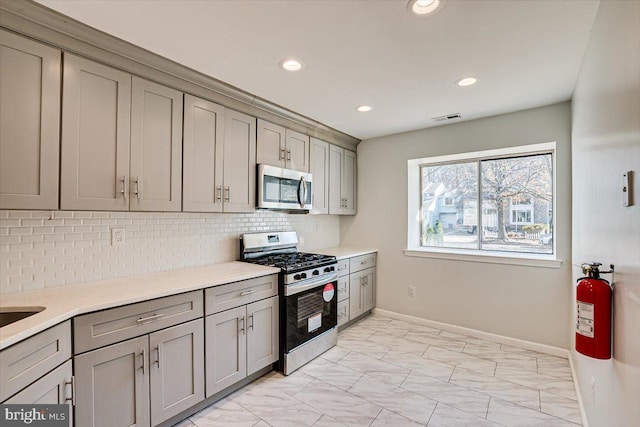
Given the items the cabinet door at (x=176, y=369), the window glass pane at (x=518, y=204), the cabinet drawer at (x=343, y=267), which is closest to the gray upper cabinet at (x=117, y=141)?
the cabinet door at (x=176, y=369)

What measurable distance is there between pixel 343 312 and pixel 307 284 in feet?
3.19

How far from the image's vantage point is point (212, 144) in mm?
2512

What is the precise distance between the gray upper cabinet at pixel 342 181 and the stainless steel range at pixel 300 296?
923 mm

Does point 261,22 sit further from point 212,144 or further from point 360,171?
point 360,171

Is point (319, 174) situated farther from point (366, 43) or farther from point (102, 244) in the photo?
point (102, 244)

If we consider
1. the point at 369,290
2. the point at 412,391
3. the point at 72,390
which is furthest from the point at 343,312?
the point at 72,390

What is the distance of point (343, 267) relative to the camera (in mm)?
3547

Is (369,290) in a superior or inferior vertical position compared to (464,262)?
inferior

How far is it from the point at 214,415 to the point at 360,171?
11.0ft

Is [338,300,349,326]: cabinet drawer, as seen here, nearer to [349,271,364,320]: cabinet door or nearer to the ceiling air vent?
[349,271,364,320]: cabinet door

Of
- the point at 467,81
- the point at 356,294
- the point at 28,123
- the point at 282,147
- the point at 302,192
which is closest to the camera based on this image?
the point at 28,123

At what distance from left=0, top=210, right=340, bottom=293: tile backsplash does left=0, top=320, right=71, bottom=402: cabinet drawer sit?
2.24 ft

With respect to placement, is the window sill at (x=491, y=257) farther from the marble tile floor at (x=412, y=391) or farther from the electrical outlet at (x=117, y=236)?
the electrical outlet at (x=117, y=236)

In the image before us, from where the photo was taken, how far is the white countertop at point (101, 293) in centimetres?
130
